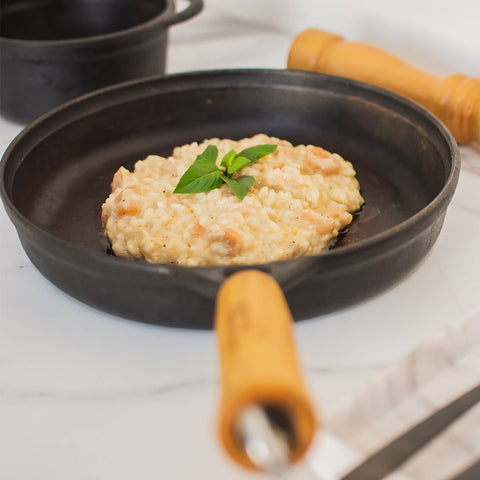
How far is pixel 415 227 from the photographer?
3.51 feet

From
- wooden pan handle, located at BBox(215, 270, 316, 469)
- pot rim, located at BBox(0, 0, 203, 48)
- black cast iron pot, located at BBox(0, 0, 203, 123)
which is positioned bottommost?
black cast iron pot, located at BBox(0, 0, 203, 123)

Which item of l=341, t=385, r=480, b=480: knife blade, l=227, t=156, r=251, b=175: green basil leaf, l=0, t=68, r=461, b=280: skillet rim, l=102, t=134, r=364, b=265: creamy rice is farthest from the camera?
l=227, t=156, r=251, b=175: green basil leaf

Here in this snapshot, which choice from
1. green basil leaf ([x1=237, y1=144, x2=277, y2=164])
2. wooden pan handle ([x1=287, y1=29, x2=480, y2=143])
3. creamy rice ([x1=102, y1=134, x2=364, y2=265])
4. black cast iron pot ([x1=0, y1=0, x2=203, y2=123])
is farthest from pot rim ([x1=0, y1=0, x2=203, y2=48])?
green basil leaf ([x1=237, y1=144, x2=277, y2=164])

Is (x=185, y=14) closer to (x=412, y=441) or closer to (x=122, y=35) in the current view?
(x=122, y=35)

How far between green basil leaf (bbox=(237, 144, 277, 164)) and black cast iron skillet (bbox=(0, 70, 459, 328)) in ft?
0.61

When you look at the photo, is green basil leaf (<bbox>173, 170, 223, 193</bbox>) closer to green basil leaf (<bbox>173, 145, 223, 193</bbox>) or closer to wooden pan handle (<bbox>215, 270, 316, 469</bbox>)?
green basil leaf (<bbox>173, 145, 223, 193</bbox>)

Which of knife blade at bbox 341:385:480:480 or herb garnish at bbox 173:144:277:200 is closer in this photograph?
knife blade at bbox 341:385:480:480

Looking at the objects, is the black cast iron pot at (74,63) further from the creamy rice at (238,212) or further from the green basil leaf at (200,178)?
the green basil leaf at (200,178)

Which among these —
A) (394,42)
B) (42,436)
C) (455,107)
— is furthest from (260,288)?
(394,42)

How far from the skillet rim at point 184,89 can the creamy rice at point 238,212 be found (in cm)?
8

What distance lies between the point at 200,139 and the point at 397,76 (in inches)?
17.2

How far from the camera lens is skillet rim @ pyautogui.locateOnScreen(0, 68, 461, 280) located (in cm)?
101

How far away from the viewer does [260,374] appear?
0.57m

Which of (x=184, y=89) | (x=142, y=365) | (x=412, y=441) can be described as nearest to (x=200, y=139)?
(x=184, y=89)
